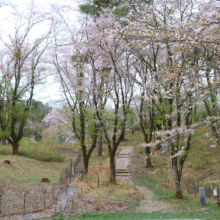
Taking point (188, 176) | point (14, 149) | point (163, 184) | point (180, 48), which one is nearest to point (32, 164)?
point (14, 149)

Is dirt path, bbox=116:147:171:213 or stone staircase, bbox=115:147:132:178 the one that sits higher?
stone staircase, bbox=115:147:132:178

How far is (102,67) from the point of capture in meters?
12.9

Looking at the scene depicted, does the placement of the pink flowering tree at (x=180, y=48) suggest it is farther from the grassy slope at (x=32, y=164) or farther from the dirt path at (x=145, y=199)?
the grassy slope at (x=32, y=164)

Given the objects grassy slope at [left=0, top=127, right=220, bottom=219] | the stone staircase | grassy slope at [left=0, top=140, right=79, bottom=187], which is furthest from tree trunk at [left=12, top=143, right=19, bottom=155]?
the stone staircase

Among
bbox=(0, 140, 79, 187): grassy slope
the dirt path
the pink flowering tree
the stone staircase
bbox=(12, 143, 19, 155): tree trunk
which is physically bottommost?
the dirt path

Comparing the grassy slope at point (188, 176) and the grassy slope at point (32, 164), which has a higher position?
the grassy slope at point (32, 164)

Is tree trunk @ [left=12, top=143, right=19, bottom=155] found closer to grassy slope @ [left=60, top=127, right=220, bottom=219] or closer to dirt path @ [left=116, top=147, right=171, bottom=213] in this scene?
dirt path @ [left=116, top=147, right=171, bottom=213]

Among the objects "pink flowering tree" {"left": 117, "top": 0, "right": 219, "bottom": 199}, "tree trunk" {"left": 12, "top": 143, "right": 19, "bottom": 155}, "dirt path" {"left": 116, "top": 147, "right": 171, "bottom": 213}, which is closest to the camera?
"pink flowering tree" {"left": 117, "top": 0, "right": 219, "bottom": 199}

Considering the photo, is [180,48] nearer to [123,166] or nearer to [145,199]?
[145,199]

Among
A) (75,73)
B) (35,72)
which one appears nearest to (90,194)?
(75,73)

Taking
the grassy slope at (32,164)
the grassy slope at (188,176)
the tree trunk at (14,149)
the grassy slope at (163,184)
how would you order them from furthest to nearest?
the tree trunk at (14,149) < the grassy slope at (32,164) < the grassy slope at (163,184) < the grassy slope at (188,176)

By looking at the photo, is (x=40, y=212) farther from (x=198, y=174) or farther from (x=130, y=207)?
(x=198, y=174)

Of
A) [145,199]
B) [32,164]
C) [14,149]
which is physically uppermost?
[14,149]

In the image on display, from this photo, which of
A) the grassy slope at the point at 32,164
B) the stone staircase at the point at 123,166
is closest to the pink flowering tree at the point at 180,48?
the grassy slope at the point at 32,164
